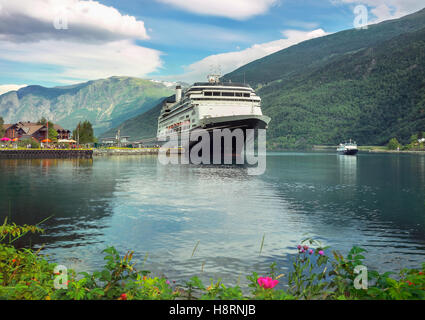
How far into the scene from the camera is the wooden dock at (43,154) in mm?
90062

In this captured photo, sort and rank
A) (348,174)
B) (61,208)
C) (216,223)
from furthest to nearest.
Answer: (348,174)
(61,208)
(216,223)

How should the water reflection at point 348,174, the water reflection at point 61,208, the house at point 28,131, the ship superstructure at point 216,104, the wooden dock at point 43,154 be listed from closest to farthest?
the water reflection at point 61,208, the water reflection at point 348,174, the ship superstructure at point 216,104, the wooden dock at point 43,154, the house at point 28,131

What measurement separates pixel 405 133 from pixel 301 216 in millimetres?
189576

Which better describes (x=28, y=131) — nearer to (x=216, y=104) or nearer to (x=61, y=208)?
(x=216, y=104)

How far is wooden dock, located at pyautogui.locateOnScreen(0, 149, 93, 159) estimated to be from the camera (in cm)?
9006

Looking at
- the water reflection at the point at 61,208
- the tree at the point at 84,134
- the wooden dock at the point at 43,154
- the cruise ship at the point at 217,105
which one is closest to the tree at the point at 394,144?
the cruise ship at the point at 217,105

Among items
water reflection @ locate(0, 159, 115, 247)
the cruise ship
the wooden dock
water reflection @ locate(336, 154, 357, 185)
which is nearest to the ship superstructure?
the cruise ship

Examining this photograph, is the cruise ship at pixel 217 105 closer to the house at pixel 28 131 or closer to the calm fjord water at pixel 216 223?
the calm fjord water at pixel 216 223

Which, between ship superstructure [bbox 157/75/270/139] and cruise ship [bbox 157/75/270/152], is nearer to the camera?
cruise ship [bbox 157/75/270/152]

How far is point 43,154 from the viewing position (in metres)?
93.8

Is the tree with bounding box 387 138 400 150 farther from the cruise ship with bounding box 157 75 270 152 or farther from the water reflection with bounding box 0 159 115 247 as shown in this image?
the water reflection with bounding box 0 159 115 247

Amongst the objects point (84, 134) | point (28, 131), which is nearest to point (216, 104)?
point (84, 134)
